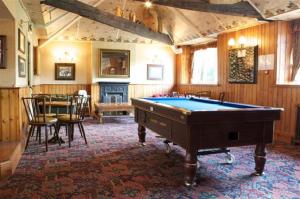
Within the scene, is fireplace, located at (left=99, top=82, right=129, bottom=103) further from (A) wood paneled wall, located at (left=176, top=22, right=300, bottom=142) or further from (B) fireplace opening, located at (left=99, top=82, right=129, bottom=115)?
(A) wood paneled wall, located at (left=176, top=22, right=300, bottom=142)

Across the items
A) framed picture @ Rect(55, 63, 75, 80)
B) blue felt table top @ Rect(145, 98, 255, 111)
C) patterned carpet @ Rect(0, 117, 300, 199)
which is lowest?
patterned carpet @ Rect(0, 117, 300, 199)

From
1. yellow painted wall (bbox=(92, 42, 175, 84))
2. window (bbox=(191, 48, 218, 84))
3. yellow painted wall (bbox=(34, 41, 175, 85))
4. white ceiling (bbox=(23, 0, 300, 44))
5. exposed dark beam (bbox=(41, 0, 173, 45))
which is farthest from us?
yellow painted wall (bbox=(92, 42, 175, 84))

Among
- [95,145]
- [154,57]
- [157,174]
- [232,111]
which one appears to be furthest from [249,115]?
[154,57]

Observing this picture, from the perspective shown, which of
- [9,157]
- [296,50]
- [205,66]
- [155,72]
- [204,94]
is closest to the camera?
[9,157]

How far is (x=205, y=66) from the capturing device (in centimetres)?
995

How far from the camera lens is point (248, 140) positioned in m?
3.50

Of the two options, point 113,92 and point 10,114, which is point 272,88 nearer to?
point 10,114

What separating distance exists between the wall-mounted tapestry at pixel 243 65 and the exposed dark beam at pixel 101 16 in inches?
117

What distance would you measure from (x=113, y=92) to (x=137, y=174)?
A: 673 centimetres

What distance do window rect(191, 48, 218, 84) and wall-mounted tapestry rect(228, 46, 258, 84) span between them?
59.9 inches

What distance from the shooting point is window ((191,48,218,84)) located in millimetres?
9500

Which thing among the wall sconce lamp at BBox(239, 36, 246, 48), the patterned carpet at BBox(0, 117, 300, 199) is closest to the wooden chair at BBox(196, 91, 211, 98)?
the wall sconce lamp at BBox(239, 36, 246, 48)

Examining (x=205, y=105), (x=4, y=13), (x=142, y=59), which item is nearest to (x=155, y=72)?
(x=142, y=59)

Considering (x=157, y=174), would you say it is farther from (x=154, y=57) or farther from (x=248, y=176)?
(x=154, y=57)
